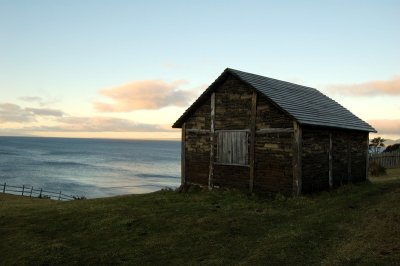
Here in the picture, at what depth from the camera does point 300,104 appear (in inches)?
799

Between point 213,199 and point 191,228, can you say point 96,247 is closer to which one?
point 191,228

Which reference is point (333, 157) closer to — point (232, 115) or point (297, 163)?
point (297, 163)

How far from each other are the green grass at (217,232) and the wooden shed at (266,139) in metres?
1.30

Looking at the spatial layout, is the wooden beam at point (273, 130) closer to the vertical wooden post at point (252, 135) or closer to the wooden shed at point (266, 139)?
the wooden shed at point (266, 139)

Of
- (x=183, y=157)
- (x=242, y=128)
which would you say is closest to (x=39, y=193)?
(x=183, y=157)

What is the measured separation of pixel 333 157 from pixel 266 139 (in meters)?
4.36

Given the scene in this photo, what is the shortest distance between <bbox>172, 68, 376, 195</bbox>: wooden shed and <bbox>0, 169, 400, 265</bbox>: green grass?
1.30 meters

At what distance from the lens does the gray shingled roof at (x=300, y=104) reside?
18422 mm

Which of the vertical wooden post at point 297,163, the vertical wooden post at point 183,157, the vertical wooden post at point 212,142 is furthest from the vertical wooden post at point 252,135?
the vertical wooden post at point 183,157

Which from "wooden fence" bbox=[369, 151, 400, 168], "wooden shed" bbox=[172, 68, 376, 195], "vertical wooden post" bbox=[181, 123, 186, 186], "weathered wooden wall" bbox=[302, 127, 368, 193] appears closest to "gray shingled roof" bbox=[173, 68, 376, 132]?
"wooden shed" bbox=[172, 68, 376, 195]

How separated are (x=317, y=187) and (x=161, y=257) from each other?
1059cm

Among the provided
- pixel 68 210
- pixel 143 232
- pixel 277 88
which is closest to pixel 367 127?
pixel 277 88

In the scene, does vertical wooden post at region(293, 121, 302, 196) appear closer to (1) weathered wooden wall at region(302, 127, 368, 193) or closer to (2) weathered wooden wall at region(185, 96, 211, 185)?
(1) weathered wooden wall at region(302, 127, 368, 193)

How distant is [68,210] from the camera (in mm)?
18078
